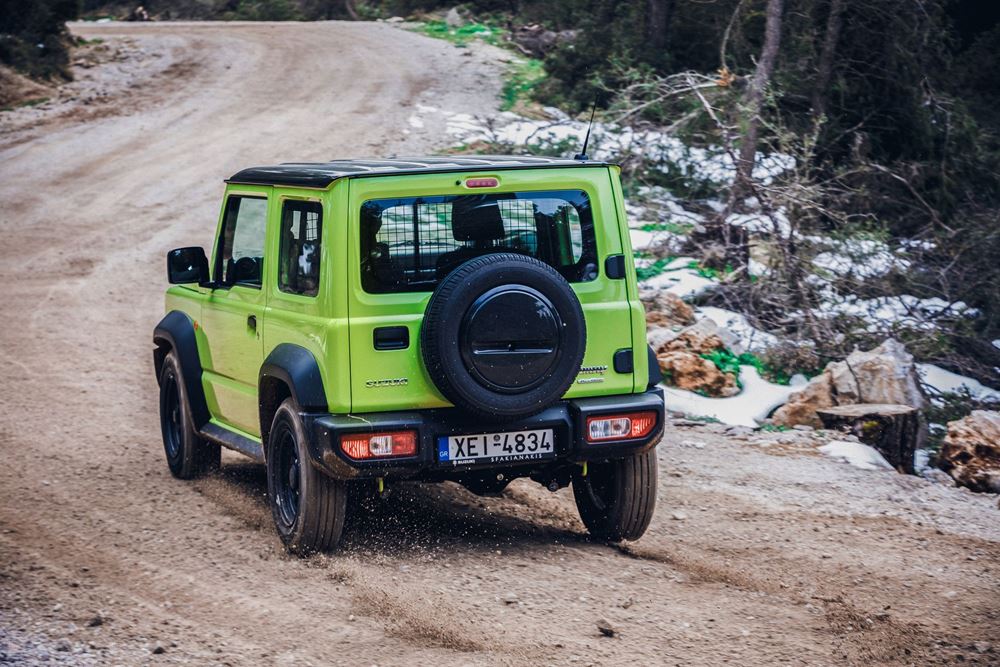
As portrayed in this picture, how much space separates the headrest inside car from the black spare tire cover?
258 mm

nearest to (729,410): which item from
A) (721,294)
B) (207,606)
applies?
(721,294)

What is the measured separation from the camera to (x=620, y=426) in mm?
5559

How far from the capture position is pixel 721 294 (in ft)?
40.3

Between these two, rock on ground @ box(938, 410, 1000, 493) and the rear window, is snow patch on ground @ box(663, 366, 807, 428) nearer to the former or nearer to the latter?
rock on ground @ box(938, 410, 1000, 493)

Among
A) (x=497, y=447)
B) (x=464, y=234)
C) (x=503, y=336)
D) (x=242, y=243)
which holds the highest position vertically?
(x=464, y=234)

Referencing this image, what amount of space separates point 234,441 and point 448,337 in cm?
203

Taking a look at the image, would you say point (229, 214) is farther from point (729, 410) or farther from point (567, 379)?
point (729, 410)

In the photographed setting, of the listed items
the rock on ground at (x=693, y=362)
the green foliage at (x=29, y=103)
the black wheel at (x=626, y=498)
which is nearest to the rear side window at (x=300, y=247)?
the black wheel at (x=626, y=498)

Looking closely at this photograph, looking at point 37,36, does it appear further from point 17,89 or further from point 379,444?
point 379,444

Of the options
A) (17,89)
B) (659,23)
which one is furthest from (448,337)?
(17,89)

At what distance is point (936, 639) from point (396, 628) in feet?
7.15

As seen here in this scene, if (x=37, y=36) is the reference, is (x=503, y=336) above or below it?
below

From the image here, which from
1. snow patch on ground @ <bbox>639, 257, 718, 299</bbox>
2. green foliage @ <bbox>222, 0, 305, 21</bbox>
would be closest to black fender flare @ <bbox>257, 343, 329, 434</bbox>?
snow patch on ground @ <bbox>639, 257, 718, 299</bbox>

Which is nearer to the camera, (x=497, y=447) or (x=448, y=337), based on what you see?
(x=448, y=337)
